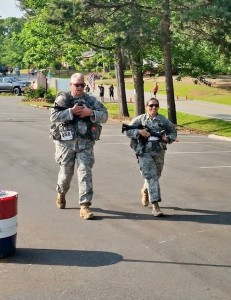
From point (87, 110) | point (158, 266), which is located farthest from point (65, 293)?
point (87, 110)

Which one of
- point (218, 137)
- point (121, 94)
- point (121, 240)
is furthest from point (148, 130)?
point (121, 94)

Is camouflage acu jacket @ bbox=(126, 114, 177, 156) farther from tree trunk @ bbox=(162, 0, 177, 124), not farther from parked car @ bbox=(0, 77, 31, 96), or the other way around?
parked car @ bbox=(0, 77, 31, 96)

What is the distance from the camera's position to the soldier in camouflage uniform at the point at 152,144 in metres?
8.02

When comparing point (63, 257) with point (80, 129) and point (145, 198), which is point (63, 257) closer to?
point (80, 129)

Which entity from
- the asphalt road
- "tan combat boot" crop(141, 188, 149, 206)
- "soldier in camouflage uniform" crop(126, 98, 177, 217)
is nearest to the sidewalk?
the asphalt road

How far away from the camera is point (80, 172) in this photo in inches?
307

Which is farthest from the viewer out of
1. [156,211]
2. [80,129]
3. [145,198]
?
[145,198]

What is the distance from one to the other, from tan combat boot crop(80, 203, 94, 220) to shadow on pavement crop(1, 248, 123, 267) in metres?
1.40

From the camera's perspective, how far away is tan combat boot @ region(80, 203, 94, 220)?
304 inches

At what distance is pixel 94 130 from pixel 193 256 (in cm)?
246

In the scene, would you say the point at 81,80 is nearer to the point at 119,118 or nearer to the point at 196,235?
the point at 196,235

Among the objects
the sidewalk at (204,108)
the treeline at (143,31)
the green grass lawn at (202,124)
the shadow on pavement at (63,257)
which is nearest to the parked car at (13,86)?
the sidewalk at (204,108)

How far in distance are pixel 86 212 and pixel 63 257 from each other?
66.4 inches

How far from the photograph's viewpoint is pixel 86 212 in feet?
25.4
